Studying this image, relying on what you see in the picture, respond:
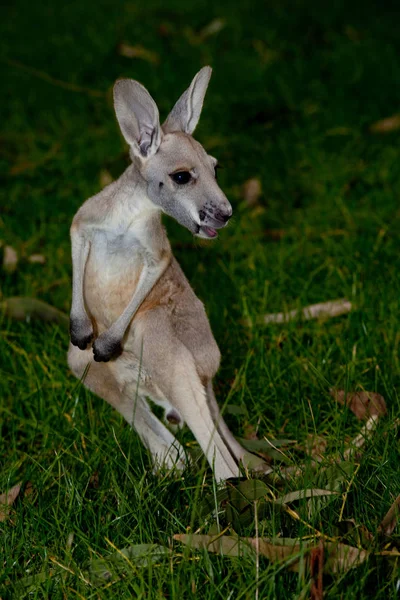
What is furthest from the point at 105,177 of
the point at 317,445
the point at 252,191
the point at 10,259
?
the point at 317,445

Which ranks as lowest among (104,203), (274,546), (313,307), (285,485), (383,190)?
(383,190)

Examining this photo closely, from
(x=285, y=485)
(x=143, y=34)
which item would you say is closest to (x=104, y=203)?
(x=285, y=485)

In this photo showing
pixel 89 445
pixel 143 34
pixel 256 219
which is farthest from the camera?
pixel 143 34

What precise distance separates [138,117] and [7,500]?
1.23 meters

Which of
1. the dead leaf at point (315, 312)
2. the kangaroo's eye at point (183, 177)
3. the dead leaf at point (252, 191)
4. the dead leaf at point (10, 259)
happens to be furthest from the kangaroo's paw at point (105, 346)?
the dead leaf at point (252, 191)

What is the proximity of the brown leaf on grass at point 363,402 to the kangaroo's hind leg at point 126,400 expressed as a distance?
62 cm

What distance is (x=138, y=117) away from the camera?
110 inches

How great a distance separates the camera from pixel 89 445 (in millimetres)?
3129

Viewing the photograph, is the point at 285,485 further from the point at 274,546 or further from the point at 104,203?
the point at 104,203

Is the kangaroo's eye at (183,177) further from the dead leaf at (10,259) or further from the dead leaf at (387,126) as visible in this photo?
the dead leaf at (387,126)

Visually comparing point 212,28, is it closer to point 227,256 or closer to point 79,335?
point 227,256

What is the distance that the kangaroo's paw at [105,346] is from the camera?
9.41 feet

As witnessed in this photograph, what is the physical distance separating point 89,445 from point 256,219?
2.16 metres

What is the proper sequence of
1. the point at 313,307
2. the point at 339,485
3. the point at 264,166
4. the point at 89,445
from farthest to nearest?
the point at 264,166
the point at 313,307
the point at 89,445
the point at 339,485
